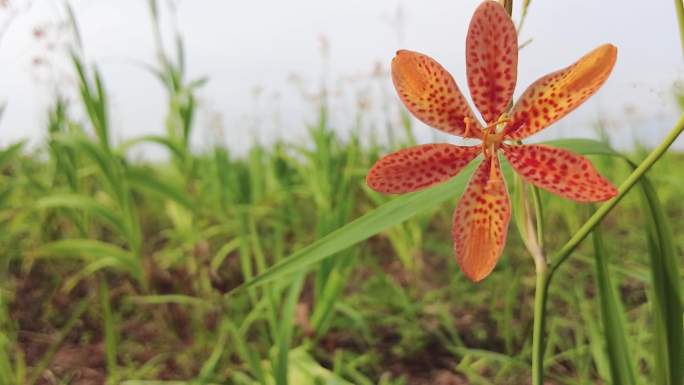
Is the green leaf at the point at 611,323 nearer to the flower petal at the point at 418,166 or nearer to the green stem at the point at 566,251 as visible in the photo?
the green stem at the point at 566,251

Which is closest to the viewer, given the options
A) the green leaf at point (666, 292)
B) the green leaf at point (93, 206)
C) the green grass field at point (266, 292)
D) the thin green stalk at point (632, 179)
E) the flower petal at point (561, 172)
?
the flower petal at point (561, 172)

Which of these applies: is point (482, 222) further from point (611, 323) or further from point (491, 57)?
point (611, 323)

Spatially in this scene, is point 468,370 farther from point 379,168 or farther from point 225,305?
point 379,168

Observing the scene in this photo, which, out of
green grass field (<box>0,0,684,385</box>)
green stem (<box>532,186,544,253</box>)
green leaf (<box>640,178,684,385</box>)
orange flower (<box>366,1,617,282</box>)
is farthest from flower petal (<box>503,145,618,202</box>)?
green grass field (<box>0,0,684,385</box>)

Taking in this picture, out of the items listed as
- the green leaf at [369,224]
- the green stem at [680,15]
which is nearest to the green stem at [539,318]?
the green leaf at [369,224]

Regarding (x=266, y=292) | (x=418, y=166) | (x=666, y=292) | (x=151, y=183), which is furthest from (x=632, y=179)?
(x=151, y=183)

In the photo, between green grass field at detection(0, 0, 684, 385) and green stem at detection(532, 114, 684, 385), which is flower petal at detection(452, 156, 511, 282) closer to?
green stem at detection(532, 114, 684, 385)
